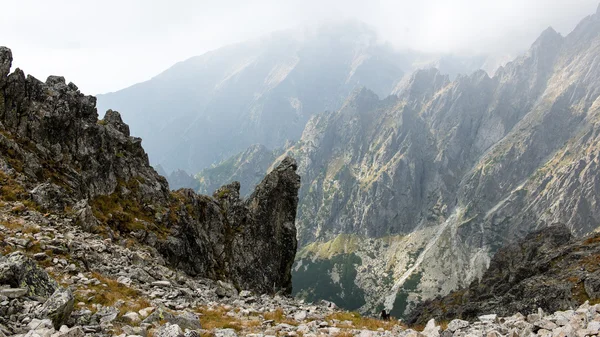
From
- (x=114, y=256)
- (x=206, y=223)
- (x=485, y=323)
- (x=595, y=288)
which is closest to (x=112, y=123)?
(x=206, y=223)

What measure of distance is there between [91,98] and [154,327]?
59.8 m

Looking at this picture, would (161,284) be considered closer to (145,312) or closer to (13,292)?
(145,312)

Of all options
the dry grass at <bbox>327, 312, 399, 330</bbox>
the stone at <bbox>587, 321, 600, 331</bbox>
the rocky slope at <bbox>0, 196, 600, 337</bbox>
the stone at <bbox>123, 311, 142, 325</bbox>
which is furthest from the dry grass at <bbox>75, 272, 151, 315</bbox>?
the stone at <bbox>587, 321, 600, 331</bbox>

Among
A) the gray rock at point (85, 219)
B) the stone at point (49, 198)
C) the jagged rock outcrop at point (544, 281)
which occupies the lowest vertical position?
the jagged rock outcrop at point (544, 281)

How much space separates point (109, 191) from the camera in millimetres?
48688

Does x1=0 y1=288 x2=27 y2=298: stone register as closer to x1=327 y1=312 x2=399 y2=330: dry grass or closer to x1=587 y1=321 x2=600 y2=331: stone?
x1=327 y1=312 x2=399 y2=330: dry grass

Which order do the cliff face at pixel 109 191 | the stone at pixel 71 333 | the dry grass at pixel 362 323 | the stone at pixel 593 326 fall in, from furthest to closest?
the cliff face at pixel 109 191
the dry grass at pixel 362 323
the stone at pixel 593 326
the stone at pixel 71 333

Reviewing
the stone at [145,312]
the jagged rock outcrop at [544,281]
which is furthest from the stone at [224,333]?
the jagged rock outcrop at [544,281]

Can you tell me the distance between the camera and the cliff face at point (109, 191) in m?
34.1

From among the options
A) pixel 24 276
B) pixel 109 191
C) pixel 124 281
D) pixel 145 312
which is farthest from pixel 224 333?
pixel 109 191

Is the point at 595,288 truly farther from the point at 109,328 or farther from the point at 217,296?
the point at 109,328

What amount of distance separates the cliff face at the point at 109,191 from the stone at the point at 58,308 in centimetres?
2081

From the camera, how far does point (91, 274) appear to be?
18.6 meters

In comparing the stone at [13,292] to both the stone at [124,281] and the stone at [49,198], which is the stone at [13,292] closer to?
the stone at [124,281]
